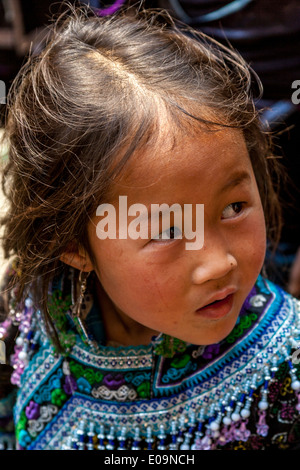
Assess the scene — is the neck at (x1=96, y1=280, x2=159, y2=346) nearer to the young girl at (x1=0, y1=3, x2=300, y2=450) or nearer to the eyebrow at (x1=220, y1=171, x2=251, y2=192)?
the young girl at (x1=0, y1=3, x2=300, y2=450)

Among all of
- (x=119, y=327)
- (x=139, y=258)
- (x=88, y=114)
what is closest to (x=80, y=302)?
(x=119, y=327)

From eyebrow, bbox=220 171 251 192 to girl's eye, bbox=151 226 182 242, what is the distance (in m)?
0.09

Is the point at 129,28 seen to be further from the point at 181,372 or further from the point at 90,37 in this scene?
the point at 181,372

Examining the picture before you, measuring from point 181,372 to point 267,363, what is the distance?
0.15 meters

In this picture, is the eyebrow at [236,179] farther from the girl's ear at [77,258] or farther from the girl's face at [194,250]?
the girl's ear at [77,258]

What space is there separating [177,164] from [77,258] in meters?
0.26

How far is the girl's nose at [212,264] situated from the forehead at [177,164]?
0.31 ft

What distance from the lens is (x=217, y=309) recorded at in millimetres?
896

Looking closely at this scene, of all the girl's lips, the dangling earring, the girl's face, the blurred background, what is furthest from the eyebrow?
the blurred background

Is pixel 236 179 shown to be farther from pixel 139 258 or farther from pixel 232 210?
pixel 139 258

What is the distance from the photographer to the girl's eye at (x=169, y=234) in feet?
2.79

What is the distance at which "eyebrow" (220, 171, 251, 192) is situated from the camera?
851 millimetres

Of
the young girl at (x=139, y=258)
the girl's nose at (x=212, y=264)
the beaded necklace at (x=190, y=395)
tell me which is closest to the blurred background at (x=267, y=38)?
the young girl at (x=139, y=258)

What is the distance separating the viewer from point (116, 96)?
875 millimetres
